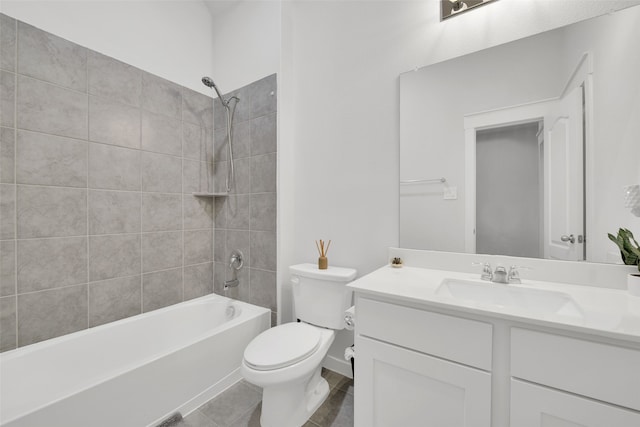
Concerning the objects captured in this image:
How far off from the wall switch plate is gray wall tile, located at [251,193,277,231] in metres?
1.12

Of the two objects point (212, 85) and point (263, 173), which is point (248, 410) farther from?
point (212, 85)

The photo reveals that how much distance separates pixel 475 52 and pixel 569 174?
0.73 m

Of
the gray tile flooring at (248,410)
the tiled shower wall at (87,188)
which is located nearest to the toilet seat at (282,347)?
the gray tile flooring at (248,410)

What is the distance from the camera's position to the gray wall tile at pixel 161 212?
1856 millimetres

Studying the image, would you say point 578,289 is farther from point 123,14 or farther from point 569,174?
point 123,14

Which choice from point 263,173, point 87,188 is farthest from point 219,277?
point 87,188

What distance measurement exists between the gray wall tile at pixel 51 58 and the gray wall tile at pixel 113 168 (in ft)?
1.22

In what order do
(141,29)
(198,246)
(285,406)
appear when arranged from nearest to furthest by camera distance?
(285,406), (141,29), (198,246)

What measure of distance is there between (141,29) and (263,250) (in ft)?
5.93

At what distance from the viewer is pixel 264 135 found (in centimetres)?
195

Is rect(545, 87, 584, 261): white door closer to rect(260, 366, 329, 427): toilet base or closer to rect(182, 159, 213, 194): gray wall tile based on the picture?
rect(260, 366, 329, 427): toilet base

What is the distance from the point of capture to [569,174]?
1.11 meters

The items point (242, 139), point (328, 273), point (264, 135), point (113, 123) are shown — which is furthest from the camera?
point (242, 139)

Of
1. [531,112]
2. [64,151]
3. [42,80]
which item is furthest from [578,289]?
[42,80]
